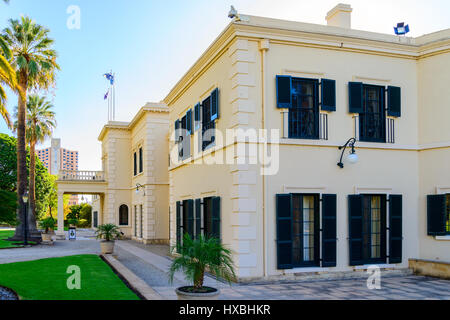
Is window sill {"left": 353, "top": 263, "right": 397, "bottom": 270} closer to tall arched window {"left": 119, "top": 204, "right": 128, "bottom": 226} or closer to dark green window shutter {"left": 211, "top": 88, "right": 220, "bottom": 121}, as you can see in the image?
dark green window shutter {"left": 211, "top": 88, "right": 220, "bottom": 121}

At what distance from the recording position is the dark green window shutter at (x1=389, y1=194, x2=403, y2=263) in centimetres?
1303

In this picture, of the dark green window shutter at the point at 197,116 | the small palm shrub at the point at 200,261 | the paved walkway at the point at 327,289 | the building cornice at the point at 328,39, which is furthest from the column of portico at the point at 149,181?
the small palm shrub at the point at 200,261

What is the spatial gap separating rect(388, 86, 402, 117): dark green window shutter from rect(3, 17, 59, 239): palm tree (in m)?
20.3

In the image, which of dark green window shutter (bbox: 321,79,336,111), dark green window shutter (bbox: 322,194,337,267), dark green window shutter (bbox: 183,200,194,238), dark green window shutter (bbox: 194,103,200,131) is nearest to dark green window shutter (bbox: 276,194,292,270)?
dark green window shutter (bbox: 322,194,337,267)

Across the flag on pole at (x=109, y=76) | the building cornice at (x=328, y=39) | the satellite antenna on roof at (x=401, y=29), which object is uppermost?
the flag on pole at (x=109, y=76)

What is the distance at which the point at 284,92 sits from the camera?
40.4 feet

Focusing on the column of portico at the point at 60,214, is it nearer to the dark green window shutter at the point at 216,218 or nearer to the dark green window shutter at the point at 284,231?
the dark green window shutter at the point at 216,218

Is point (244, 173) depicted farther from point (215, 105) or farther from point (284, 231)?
point (215, 105)

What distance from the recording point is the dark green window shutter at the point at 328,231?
12.3m

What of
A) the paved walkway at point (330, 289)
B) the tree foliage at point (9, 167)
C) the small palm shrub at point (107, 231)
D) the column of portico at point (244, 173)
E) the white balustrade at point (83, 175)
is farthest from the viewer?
the tree foliage at point (9, 167)

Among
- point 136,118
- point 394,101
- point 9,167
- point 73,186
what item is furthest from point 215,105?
point 9,167

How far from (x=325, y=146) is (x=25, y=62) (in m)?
20.0

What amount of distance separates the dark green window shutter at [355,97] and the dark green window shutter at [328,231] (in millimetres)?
2618
